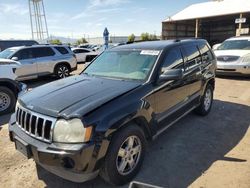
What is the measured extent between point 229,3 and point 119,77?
29.3 m

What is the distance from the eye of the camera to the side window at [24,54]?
1011 cm

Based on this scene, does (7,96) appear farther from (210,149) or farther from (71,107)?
(210,149)

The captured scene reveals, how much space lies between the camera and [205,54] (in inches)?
217

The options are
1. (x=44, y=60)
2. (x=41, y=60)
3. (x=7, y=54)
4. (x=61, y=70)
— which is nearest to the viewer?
(x=7, y=54)

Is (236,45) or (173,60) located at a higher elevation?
(236,45)

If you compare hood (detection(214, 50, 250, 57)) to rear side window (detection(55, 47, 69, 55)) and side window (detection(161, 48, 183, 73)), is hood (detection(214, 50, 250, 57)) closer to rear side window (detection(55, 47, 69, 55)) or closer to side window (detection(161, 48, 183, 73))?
side window (detection(161, 48, 183, 73))

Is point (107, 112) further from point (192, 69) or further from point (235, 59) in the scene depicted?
point (235, 59)

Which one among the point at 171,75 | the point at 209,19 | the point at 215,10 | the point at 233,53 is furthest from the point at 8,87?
the point at 209,19

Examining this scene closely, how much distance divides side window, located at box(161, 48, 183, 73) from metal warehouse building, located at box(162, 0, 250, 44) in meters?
20.2

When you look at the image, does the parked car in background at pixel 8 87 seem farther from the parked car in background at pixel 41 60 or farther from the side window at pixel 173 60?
the side window at pixel 173 60

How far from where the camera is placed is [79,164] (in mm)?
2549

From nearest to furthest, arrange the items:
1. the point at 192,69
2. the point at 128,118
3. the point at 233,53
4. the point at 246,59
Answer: the point at 128,118 → the point at 192,69 → the point at 246,59 → the point at 233,53

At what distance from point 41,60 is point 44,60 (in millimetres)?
142

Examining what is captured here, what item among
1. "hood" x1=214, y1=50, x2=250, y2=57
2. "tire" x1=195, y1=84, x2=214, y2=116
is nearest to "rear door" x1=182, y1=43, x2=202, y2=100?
"tire" x1=195, y1=84, x2=214, y2=116
